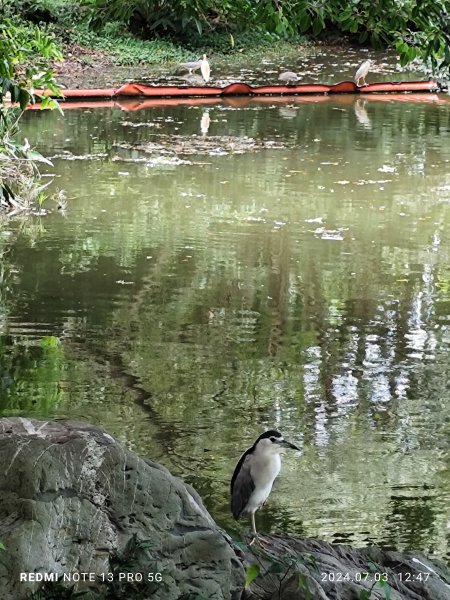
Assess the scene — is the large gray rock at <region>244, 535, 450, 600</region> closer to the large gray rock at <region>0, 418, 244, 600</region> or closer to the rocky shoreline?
the rocky shoreline

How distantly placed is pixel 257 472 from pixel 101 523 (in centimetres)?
97

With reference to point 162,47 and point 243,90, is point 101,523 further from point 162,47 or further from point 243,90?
point 162,47

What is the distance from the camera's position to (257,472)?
4.54 metres

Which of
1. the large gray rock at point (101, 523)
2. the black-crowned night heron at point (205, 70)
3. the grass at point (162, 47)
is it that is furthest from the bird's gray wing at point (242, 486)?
the grass at point (162, 47)

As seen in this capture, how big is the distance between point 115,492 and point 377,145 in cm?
1109

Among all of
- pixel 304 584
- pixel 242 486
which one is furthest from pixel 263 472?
pixel 304 584

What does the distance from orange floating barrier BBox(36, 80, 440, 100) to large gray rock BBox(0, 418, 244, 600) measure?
1388 centimetres

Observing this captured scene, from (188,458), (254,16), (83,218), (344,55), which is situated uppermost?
(254,16)

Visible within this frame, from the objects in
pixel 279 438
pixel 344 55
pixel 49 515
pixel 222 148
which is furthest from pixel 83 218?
pixel 344 55

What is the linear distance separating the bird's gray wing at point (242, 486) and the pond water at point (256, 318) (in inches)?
19.2

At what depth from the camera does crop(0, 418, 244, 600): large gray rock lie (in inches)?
141

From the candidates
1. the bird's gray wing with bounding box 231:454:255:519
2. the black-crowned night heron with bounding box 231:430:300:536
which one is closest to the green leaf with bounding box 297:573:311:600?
the black-crowned night heron with bounding box 231:430:300:536

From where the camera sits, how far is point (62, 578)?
11.6ft

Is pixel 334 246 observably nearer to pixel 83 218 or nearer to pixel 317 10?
pixel 83 218
